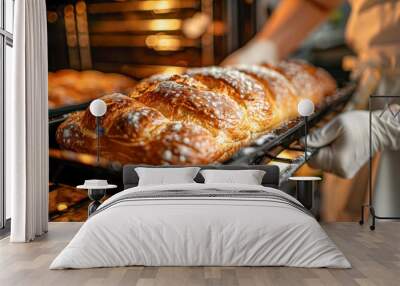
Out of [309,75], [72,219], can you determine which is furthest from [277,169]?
[72,219]

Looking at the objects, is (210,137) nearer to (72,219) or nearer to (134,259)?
(72,219)

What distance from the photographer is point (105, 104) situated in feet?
22.5

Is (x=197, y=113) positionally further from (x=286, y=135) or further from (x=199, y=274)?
(x=199, y=274)

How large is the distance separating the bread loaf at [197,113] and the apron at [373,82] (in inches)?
18.6

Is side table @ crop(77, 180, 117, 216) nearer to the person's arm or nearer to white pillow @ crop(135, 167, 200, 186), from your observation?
white pillow @ crop(135, 167, 200, 186)

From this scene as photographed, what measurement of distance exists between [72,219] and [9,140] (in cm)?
127

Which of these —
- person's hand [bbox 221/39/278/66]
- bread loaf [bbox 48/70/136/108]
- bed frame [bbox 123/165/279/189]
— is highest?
person's hand [bbox 221/39/278/66]

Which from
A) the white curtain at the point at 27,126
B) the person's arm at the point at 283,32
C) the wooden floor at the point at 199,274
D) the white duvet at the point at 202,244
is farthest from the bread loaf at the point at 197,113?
the white duvet at the point at 202,244

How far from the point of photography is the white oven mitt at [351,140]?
23.2 feet

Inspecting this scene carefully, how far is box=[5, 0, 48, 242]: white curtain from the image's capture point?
558 centimetres

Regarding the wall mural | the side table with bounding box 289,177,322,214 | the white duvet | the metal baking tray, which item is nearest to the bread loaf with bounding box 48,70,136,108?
the wall mural

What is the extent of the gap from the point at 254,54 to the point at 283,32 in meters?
0.42

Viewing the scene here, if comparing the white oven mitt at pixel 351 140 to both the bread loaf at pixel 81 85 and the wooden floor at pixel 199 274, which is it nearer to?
the wooden floor at pixel 199 274

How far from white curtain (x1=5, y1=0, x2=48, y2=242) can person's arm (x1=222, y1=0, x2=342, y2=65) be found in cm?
226
